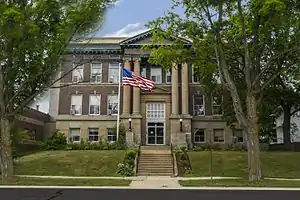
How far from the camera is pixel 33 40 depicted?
62.9 ft

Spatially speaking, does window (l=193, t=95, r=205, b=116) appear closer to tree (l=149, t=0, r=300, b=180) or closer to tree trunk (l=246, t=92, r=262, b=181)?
tree (l=149, t=0, r=300, b=180)

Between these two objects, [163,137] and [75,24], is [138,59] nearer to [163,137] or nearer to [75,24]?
[163,137]

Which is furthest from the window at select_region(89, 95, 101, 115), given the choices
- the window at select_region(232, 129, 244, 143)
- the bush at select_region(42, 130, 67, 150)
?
the window at select_region(232, 129, 244, 143)

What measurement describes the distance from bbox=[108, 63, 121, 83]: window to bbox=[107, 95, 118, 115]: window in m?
1.86

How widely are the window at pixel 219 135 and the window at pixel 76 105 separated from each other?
15.3m

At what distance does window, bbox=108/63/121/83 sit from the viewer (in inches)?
1677

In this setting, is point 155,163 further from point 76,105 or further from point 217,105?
point 76,105

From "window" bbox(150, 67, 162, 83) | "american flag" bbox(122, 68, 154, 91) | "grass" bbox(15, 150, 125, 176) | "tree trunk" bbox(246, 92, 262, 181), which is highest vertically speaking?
"window" bbox(150, 67, 162, 83)

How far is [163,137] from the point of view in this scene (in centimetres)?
4072

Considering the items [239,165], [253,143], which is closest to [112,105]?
[239,165]

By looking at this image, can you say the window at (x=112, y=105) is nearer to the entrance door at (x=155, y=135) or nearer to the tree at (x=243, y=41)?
the entrance door at (x=155, y=135)

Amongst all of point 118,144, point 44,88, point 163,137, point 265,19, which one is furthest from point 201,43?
point 163,137

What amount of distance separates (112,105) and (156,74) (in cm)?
605

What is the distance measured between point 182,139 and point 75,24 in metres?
21.6
